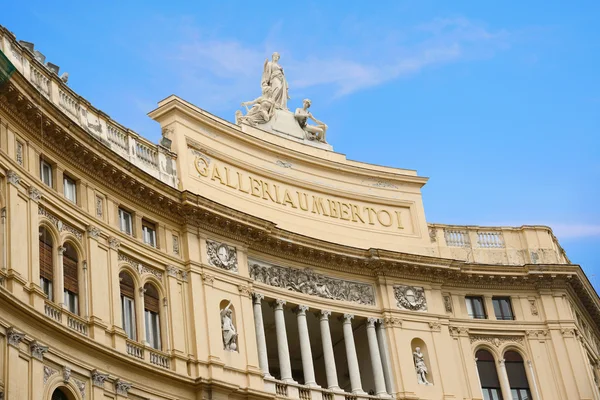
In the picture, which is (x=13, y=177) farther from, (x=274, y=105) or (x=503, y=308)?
(x=503, y=308)

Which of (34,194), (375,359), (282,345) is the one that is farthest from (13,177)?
(375,359)

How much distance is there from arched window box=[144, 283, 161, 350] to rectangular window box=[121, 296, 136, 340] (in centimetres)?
64

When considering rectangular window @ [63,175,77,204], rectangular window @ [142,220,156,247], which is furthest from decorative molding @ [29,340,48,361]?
rectangular window @ [142,220,156,247]

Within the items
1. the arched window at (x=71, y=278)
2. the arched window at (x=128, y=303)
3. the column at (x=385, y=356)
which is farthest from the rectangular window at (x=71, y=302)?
the column at (x=385, y=356)

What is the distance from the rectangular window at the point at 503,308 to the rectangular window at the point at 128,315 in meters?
16.0

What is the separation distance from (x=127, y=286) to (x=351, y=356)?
9.23 m

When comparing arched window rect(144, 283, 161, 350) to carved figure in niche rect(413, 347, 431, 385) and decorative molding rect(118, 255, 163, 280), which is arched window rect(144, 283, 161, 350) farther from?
carved figure in niche rect(413, 347, 431, 385)

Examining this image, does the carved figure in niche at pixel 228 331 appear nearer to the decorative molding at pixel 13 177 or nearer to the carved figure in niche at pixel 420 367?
the carved figure in niche at pixel 420 367

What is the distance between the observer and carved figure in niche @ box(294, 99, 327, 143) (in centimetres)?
4303

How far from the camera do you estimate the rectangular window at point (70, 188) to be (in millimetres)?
31141

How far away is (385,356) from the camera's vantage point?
129 feet

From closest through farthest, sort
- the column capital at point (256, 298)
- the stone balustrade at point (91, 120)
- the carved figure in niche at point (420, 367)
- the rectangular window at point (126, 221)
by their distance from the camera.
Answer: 1. the stone balustrade at point (91, 120)
2. the rectangular window at point (126, 221)
3. the column capital at point (256, 298)
4. the carved figure in niche at point (420, 367)

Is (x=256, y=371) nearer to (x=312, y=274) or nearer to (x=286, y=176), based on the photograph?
(x=312, y=274)

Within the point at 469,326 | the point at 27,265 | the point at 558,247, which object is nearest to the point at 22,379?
the point at 27,265
